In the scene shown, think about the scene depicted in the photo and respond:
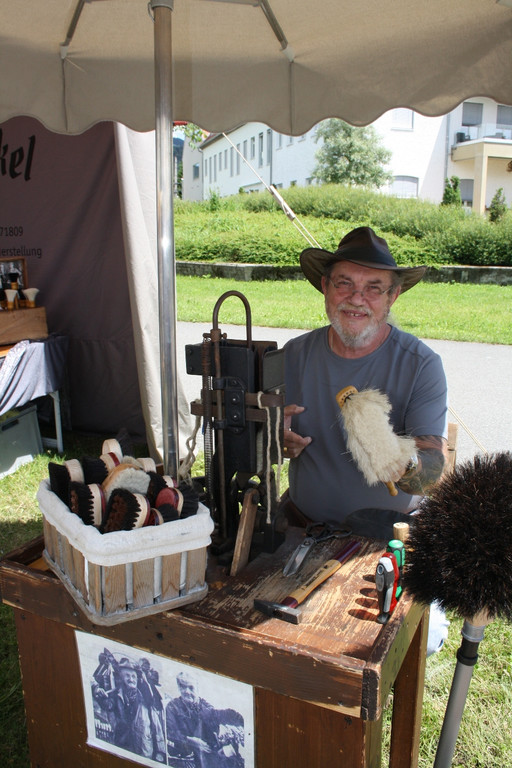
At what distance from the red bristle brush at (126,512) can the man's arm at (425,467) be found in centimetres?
82

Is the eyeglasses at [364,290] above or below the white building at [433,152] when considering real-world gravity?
below

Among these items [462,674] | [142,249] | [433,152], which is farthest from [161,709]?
[433,152]

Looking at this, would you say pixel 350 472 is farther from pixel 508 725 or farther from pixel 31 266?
pixel 31 266

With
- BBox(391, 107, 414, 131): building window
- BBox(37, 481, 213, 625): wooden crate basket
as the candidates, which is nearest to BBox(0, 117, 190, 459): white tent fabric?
BBox(37, 481, 213, 625): wooden crate basket

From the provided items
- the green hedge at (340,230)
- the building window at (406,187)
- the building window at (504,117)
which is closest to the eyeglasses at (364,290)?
the green hedge at (340,230)

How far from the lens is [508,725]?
2064 millimetres

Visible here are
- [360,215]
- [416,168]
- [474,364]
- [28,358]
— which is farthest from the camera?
[416,168]

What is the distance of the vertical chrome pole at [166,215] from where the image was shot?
1716mm

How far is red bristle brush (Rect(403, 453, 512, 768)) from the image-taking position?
1.03m

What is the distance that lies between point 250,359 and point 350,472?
0.86 metres

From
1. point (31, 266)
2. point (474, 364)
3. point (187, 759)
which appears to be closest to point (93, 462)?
point (187, 759)

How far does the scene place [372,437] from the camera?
145 cm

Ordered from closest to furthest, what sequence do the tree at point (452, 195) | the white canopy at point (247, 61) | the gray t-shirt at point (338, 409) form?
the gray t-shirt at point (338, 409) < the white canopy at point (247, 61) < the tree at point (452, 195)

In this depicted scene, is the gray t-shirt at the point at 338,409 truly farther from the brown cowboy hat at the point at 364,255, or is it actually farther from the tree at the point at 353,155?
the tree at the point at 353,155
